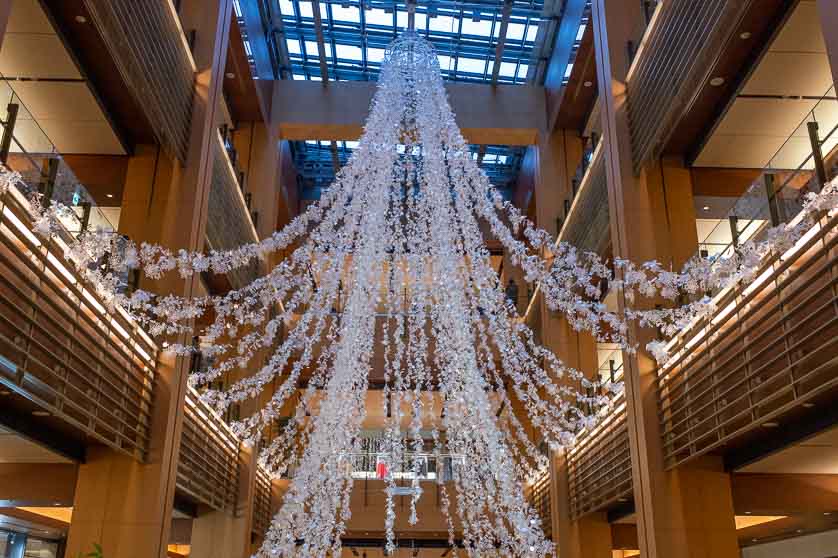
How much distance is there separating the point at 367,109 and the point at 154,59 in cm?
716

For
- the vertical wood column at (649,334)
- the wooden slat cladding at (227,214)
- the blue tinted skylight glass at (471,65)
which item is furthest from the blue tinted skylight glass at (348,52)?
the vertical wood column at (649,334)

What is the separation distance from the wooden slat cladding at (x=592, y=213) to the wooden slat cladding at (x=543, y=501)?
473cm

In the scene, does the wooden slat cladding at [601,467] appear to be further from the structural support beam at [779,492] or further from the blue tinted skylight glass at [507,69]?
the blue tinted skylight glass at [507,69]

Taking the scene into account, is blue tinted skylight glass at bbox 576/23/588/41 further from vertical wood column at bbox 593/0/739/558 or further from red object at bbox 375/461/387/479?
red object at bbox 375/461/387/479

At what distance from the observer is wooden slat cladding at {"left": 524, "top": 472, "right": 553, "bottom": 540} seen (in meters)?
16.3

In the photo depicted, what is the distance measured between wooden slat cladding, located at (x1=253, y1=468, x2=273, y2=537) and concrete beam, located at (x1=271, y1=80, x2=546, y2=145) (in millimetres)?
7297

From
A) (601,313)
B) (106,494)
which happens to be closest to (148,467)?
(106,494)

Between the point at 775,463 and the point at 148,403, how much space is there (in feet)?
24.7

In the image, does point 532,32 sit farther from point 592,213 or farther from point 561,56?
point 592,213

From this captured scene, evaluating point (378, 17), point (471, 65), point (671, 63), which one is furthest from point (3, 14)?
point (471, 65)

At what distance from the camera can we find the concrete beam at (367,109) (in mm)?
17125

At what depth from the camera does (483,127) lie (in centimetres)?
1708

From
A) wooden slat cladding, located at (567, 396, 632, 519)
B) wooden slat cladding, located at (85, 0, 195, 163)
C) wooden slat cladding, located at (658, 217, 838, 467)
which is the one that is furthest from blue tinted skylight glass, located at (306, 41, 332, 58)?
wooden slat cladding, located at (658, 217, 838, 467)

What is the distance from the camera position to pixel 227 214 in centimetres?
1425
